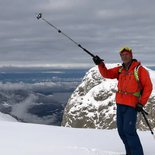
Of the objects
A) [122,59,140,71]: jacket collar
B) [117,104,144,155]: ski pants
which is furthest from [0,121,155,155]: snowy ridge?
[122,59,140,71]: jacket collar

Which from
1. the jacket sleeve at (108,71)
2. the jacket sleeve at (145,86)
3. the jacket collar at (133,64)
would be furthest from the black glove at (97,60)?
the jacket sleeve at (145,86)

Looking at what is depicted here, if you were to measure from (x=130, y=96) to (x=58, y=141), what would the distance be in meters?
2.96

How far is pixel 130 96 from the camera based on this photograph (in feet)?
33.2

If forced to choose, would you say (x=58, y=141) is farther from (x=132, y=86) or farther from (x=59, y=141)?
(x=132, y=86)

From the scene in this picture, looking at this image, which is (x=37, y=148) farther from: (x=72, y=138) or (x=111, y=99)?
(x=111, y=99)

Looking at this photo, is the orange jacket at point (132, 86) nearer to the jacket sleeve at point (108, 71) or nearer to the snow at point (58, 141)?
the jacket sleeve at point (108, 71)

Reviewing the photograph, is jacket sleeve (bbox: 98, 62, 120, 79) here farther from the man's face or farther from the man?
the man's face

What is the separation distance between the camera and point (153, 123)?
87.6 metres

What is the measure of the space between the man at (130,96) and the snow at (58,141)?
1.05 meters

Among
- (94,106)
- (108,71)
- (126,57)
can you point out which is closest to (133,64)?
(126,57)

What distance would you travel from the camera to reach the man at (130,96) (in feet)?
32.4

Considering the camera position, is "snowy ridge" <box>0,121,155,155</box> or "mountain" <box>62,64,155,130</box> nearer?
"snowy ridge" <box>0,121,155,155</box>

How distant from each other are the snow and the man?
3.46ft

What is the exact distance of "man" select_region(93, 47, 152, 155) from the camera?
389 inches
